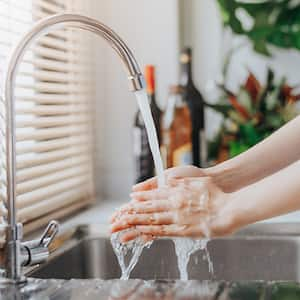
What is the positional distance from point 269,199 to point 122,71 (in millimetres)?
841

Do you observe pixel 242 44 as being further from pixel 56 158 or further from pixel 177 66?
pixel 56 158

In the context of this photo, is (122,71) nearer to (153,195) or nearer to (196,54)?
(196,54)

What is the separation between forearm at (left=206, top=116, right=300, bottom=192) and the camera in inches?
42.4

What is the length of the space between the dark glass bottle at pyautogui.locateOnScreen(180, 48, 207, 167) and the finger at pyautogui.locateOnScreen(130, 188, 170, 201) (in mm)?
553

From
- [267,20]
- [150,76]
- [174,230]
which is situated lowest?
[174,230]

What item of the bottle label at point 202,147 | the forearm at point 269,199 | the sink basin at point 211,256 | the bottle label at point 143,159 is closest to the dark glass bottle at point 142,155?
the bottle label at point 143,159

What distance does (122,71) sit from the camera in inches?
63.4

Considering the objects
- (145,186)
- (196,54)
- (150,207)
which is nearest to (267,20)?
(196,54)

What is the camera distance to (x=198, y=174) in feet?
3.51

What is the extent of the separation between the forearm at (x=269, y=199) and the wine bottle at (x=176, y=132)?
23.7 inches

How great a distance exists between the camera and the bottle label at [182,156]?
147 centimetres

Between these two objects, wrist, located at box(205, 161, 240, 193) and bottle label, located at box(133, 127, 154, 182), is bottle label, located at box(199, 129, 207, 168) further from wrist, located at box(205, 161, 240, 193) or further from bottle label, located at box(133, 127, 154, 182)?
wrist, located at box(205, 161, 240, 193)

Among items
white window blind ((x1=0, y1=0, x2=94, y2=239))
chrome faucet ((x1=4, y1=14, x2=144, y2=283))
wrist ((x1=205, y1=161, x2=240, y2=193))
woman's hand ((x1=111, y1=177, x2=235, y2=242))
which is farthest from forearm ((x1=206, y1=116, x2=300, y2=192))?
white window blind ((x1=0, y1=0, x2=94, y2=239))

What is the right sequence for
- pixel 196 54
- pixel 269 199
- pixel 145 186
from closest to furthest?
pixel 269 199 < pixel 145 186 < pixel 196 54
